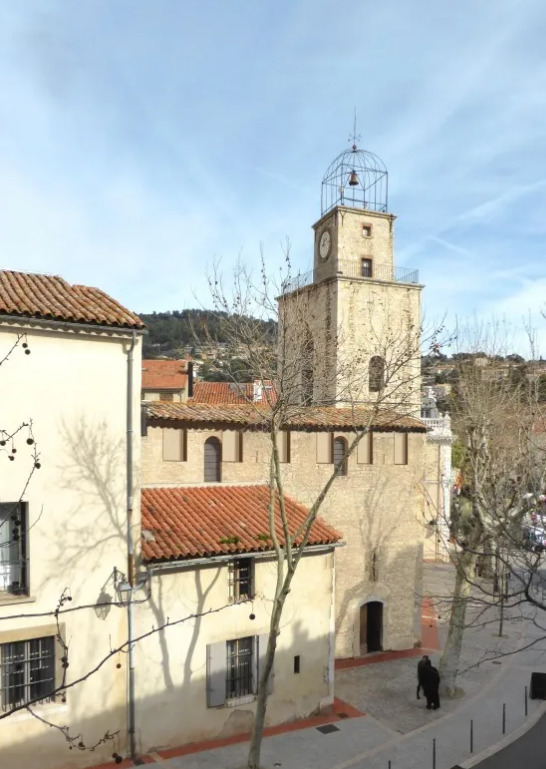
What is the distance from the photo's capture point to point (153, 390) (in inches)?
1763

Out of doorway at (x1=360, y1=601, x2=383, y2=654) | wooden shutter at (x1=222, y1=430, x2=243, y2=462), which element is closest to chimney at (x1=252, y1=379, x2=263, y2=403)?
wooden shutter at (x1=222, y1=430, x2=243, y2=462)

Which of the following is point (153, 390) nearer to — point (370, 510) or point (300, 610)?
point (370, 510)

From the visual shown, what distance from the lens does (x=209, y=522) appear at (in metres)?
14.8

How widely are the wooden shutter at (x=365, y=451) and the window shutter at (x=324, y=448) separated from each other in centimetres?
118

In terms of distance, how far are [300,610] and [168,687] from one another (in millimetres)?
3741

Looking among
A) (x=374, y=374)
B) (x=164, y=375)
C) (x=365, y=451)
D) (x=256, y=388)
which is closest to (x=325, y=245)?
(x=374, y=374)

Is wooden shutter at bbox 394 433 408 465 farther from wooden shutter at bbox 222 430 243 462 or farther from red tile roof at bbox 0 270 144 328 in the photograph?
red tile roof at bbox 0 270 144 328

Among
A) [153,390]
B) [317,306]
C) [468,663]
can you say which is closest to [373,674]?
[468,663]

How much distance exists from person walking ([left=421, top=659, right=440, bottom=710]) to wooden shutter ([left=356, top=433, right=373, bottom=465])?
638 centimetres

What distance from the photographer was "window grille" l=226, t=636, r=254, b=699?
1401 cm

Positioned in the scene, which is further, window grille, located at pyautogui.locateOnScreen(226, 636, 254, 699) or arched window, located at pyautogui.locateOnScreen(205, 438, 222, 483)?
arched window, located at pyautogui.locateOnScreen(205, 438, 222, 483)

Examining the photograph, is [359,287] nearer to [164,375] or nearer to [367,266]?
[367,266]

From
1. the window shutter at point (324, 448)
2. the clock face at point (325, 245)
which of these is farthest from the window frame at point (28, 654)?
the clock face at point (325, 245)

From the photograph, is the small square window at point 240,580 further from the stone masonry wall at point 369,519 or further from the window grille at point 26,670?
the window grille at point 26,670
